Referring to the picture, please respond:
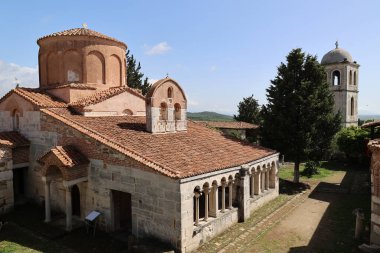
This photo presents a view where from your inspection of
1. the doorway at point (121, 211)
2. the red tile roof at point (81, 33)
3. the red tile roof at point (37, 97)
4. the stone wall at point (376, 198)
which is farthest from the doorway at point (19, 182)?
the stone wall at point (376, 198)

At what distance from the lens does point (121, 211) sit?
45.0 feet

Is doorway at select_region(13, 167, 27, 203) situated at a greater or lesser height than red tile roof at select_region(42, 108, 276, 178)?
lesser

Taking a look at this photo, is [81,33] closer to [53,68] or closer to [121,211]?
[53,68]

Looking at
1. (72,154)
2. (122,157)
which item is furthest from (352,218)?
(72,154)

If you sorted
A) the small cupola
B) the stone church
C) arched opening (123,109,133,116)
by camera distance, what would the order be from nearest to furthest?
the stone church
the small cupola
arched opening (123,109,133,116)

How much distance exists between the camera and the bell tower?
36.2m

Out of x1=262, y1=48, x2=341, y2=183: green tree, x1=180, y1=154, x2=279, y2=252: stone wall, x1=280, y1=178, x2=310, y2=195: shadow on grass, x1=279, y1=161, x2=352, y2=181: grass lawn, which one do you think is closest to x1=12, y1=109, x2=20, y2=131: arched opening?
x1=180, y1=154, x2=279, y2=252: stone wall

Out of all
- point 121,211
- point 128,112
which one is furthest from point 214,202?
point 128,112

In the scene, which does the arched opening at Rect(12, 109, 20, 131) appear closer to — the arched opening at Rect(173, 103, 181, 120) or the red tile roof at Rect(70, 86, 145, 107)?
the red tile roof at Rect(70, 86, 145, 107)

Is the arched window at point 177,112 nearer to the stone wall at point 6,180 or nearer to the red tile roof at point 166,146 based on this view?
the red tile roof at point 166,146

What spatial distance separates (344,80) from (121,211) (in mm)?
32633

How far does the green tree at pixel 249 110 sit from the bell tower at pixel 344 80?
1035 cm

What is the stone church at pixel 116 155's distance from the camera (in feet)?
37.7

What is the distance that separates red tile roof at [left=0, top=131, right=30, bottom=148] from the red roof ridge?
2.36 meters
